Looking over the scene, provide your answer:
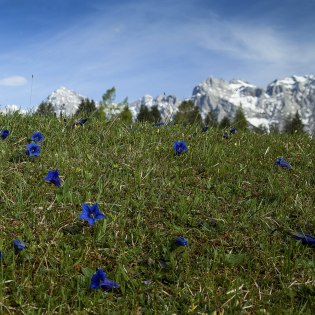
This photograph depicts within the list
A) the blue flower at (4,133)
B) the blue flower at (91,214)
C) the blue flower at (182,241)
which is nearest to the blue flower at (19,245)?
the blue flower at (91,214)

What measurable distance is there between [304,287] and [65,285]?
2232mm

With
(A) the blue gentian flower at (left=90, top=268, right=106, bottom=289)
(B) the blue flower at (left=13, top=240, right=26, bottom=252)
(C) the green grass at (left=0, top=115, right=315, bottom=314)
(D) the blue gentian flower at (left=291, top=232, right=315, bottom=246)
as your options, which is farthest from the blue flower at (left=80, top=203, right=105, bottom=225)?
(D) the blue gentian flower at (left=291, top=232, right=315, bottom=246)

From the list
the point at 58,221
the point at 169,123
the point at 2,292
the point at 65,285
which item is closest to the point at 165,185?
the point at 58,221

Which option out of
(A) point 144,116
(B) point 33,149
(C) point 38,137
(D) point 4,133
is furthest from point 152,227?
(A) point 144,116

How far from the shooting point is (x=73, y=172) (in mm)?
5770

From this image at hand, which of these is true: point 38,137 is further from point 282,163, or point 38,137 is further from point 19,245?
point 282,163

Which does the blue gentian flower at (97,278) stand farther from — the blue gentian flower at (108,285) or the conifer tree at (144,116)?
the conifer tree at (144,116)

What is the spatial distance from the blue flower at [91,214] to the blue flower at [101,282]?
0.75 metres

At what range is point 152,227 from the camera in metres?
4.84

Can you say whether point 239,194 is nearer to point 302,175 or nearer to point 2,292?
point 302,175

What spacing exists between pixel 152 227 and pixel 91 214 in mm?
731

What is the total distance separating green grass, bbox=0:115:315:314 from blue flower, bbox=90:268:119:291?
0.25ft

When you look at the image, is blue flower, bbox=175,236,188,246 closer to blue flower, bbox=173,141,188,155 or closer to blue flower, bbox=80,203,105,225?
blue flower, bbox=80,203,105,225

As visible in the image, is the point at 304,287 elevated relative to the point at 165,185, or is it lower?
lower
